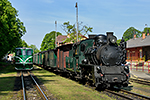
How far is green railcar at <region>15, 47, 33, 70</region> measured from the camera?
74.9ft

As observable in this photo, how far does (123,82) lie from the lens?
10305mm

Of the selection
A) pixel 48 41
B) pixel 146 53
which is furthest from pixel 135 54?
pixel 48 41

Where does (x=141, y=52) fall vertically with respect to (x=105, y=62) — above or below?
above

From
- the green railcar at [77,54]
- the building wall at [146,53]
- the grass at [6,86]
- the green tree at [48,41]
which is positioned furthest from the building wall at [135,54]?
the green tree at [48,41]

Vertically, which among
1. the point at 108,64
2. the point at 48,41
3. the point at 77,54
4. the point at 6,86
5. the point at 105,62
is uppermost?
the point at 48,41

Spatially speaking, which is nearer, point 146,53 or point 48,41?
point 146,53

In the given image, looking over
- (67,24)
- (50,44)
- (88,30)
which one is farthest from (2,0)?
(50,44)

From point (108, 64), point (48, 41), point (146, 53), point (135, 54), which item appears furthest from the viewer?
point (48, 41)

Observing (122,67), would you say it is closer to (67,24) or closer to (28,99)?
(28,99)

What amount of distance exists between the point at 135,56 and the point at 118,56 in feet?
116

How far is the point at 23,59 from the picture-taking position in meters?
23.0

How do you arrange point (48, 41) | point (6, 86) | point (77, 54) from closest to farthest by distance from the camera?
point (6, 86), point (77, 54), point (48, 41)

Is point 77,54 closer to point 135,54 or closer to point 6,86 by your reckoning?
point 6,86

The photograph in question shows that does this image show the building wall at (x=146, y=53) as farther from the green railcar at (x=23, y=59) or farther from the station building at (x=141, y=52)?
the green railcar at (x=23, y=59)
